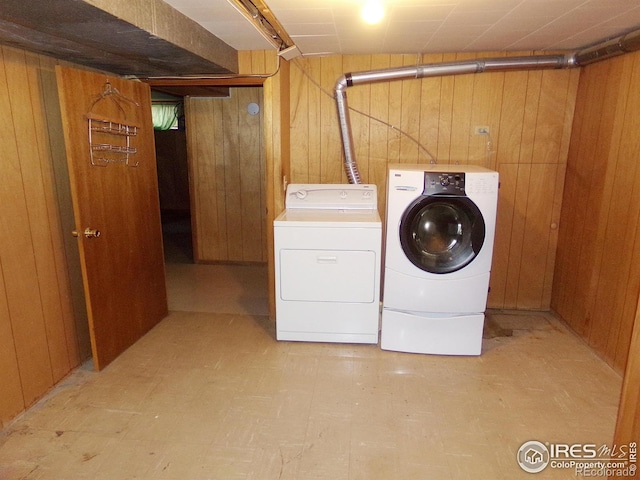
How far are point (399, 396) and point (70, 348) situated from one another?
201 centimetres

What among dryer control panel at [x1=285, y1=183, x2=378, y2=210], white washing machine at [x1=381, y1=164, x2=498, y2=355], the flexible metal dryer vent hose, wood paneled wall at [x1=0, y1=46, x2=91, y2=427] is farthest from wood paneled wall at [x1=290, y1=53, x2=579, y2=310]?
wood paneled wall at [x1=0, y1=46, x2=91, y2=427]

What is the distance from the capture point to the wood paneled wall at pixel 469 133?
3326 mm

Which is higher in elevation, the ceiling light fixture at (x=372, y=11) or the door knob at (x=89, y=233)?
the ceiling light fixture at (x=372, y=11)

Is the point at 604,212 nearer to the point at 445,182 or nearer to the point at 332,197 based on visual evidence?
Result: the point at 445,182

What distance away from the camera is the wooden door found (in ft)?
7.87

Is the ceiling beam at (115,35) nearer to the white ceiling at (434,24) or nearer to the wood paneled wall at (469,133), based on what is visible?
the white ceiling at (434,24)

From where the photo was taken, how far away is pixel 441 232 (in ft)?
9.43

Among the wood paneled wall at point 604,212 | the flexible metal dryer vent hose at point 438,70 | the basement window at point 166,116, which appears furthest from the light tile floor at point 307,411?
the basement window at point 166,116

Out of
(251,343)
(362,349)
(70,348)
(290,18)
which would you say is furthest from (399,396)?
(290,18)

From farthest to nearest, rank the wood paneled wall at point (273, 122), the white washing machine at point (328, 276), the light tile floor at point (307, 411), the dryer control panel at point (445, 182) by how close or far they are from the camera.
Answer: the wood paneled wall at point (273, 122) → the white washing machine at point (328, 276) → the dryer control panel at point (445, 182) → the light tile floor at point (307, 411)

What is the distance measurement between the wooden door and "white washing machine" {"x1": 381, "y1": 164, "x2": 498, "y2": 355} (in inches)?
68.8

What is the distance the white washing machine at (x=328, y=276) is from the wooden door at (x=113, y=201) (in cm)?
101

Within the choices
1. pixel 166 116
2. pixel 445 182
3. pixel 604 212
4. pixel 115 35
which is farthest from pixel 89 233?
pixel 166 116

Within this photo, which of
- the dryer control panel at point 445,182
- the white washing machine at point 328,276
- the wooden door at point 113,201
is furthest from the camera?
the white washing machine at point 328,276
